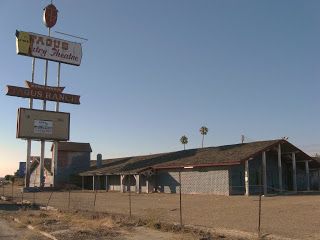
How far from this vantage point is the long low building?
141 ft

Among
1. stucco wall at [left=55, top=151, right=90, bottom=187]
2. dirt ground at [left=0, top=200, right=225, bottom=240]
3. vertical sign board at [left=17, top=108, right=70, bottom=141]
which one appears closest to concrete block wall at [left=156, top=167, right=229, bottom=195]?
vertical sign board at [left=17, top=108, right=70, bottom=141]

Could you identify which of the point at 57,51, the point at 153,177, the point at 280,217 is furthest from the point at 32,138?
the point at 280,217

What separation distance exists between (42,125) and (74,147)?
11.5 metres

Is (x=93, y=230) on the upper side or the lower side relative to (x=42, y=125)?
lower

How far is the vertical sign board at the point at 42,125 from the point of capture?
6288 cm

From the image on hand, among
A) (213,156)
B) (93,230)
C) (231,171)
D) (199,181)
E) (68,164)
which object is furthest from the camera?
(68,164)

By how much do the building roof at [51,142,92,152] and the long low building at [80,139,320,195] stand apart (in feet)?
60.7

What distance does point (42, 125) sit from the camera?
64.6 metres

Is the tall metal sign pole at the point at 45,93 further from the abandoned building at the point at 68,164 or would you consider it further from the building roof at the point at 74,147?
the building roof at the point at 74,147

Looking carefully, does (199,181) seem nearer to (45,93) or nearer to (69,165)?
(45,93)

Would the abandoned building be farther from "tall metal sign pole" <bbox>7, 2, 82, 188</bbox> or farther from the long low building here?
the long low building

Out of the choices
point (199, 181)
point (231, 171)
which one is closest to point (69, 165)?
point (199, 181)

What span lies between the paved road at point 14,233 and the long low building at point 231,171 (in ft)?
72.1

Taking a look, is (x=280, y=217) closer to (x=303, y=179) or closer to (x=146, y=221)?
(x=146, y=221)
